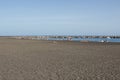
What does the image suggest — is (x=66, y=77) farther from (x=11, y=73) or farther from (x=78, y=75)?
(x=11, y=73)

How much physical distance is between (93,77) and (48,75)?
2321 millimetres

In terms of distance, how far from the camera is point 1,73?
1226cm

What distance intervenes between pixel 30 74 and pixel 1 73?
1.60 meters

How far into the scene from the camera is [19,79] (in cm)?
1087

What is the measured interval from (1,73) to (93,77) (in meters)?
4.91

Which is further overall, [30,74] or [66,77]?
[30,74]

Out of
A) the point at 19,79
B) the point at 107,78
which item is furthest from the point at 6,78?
the point at 107,78

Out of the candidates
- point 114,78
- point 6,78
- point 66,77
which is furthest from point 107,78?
point 6,78

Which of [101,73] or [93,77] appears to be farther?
[101,73]

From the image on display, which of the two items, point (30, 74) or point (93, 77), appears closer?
point (93, 77)

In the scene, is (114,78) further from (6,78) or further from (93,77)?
(6,78)

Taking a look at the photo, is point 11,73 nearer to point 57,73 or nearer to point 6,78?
point 6,78

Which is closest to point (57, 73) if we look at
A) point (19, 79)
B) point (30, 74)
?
point (30, 74)

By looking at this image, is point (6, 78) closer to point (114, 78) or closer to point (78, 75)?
point (78, 75)
